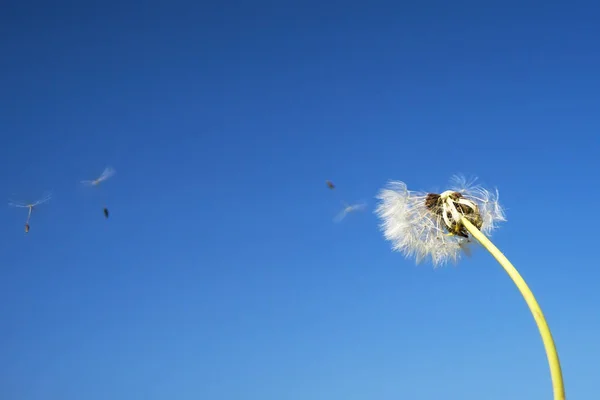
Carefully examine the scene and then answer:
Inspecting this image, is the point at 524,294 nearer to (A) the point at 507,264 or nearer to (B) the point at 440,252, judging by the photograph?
(A) the point at 507,264

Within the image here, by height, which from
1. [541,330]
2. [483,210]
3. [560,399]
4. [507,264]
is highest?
[483,210]

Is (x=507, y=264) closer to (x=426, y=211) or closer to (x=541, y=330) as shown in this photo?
(x=541, y=330)

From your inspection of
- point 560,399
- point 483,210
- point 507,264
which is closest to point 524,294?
point 507,264

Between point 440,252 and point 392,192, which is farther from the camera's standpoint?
point 392,192

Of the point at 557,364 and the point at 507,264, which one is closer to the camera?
the point at 557,364

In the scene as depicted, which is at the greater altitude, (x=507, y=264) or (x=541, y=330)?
(x=507, y=264)

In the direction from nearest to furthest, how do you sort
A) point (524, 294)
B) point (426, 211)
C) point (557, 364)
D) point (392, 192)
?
point (557, 364) < point (524, 294) < point (426, 211) < point (392, 192)

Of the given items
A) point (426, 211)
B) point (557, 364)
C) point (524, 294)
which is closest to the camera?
point (557, 364)

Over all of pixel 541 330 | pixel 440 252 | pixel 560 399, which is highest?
pixel 440 252

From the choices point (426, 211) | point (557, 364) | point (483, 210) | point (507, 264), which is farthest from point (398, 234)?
point (557, 364)

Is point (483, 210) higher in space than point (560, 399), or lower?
higher
